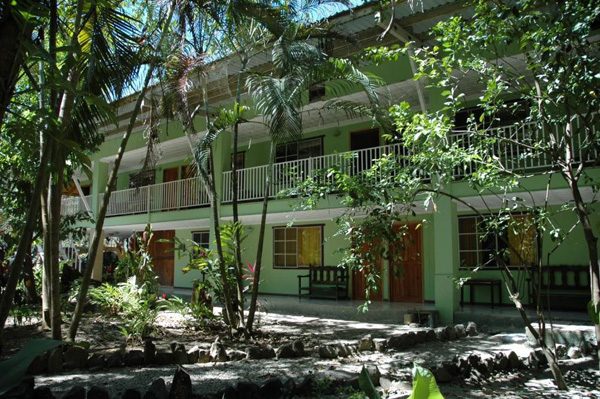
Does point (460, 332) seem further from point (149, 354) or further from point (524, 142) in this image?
point (149, 354)

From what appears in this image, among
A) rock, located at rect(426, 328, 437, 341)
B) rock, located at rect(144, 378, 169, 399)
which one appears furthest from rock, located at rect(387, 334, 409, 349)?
rock, located at rect(144, 378, 169, 399)

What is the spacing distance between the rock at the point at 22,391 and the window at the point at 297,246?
11069mm

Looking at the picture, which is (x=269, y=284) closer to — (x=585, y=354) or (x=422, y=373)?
(x=585, y=354)

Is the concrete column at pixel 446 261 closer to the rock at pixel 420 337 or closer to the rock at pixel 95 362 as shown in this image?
the rock at pixel 420 337

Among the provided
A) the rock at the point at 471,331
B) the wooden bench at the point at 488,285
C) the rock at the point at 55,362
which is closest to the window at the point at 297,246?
the wooden bench at the point at 488,285

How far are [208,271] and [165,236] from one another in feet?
41.2

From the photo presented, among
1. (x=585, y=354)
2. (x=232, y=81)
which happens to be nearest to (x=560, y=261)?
(x=585, y=354)

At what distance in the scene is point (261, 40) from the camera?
27.7 feet

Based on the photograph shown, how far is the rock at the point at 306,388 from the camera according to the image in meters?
4.54

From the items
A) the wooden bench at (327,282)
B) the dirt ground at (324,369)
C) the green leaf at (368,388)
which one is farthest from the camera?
the wooden bench at (327,282)

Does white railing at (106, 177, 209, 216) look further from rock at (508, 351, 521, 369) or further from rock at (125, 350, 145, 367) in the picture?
rock at (508, 351, 521, 369)

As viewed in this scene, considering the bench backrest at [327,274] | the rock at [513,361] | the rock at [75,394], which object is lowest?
the rock at [513,361]

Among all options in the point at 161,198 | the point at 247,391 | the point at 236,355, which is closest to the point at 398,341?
the point at 236,355

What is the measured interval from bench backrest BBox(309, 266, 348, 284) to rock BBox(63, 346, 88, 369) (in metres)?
8.30
